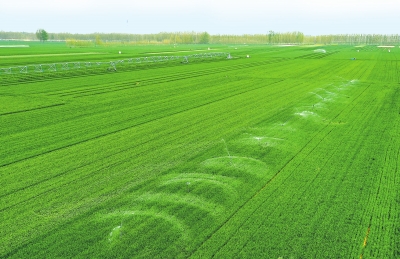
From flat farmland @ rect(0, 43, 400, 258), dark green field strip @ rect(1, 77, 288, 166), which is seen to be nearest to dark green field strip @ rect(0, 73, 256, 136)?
flat farmland @ rect(0, 43, 400, 258)

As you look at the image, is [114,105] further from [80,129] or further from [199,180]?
[199,180]

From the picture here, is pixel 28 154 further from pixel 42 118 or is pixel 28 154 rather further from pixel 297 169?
pixel 297 169

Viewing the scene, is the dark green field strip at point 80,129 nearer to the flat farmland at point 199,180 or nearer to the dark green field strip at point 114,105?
the flat farmland at point 199,180

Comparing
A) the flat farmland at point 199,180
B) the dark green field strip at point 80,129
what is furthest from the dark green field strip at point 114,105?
the dark green field strip at point 80,129

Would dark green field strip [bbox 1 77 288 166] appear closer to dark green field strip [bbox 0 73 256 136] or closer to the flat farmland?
the flat farmland

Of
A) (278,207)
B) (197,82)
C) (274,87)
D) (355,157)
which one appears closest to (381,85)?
(274,87)

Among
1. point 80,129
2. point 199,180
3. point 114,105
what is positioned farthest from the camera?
point 114,105

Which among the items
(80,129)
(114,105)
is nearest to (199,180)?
(80,129)

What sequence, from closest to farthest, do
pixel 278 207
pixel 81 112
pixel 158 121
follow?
pixel 278 207 → pixel 158 121 → pixel 81 112
